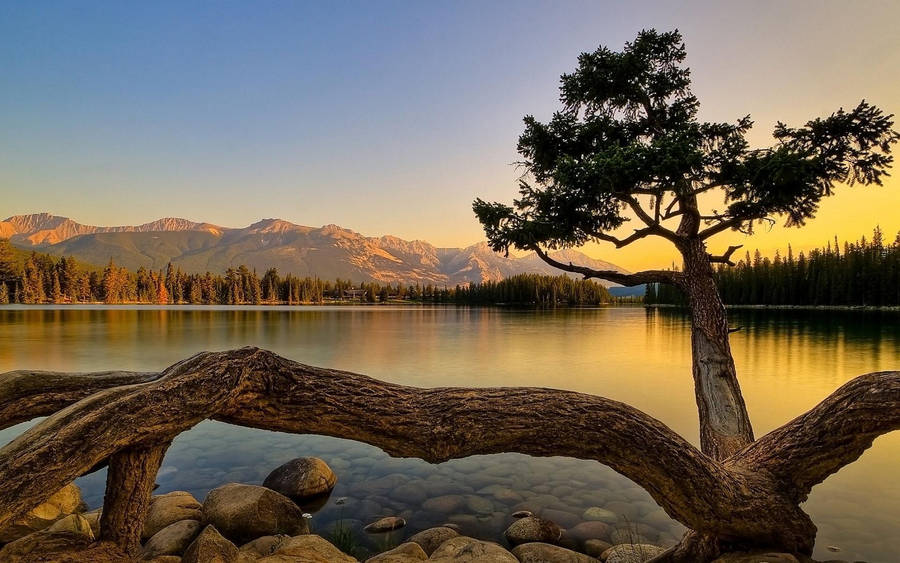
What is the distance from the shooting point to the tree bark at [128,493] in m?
3.79

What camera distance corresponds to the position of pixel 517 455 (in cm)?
1127

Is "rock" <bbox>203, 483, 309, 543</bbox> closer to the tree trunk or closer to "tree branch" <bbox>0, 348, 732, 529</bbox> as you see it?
"tree branch" <bbox>0, 348, 732, 529</bbox>

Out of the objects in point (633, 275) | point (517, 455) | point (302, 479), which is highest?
point (633, 275)

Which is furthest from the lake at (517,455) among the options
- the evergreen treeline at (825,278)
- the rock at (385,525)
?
the evergreen treeline at (825,278)

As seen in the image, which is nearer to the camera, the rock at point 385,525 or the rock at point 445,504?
the rock at point 385,525

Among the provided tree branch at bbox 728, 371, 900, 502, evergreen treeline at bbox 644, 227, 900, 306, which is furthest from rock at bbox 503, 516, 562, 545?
evergreen treeline at bbox 644, 227, 900, 306

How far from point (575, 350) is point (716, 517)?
34.4m

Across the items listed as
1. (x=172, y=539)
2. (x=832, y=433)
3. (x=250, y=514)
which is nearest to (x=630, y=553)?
(x=832, y=433)

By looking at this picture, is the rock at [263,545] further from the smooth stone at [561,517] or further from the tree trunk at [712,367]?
the tree trunk at [712,367]

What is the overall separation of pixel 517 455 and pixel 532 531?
423 centimetres

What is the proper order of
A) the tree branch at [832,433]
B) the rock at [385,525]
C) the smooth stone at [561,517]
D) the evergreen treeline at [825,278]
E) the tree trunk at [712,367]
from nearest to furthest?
the tree branch at [832,433], the rock at [385,525], the smooth stone at [561,517], the tree trunk at [712,367], the evergreen treeline at [825,278]

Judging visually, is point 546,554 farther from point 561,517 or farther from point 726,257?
point 726,257

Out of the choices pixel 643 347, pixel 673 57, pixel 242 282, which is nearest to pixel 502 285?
pixel 242 282

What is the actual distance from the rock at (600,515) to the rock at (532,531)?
34.5 inches
